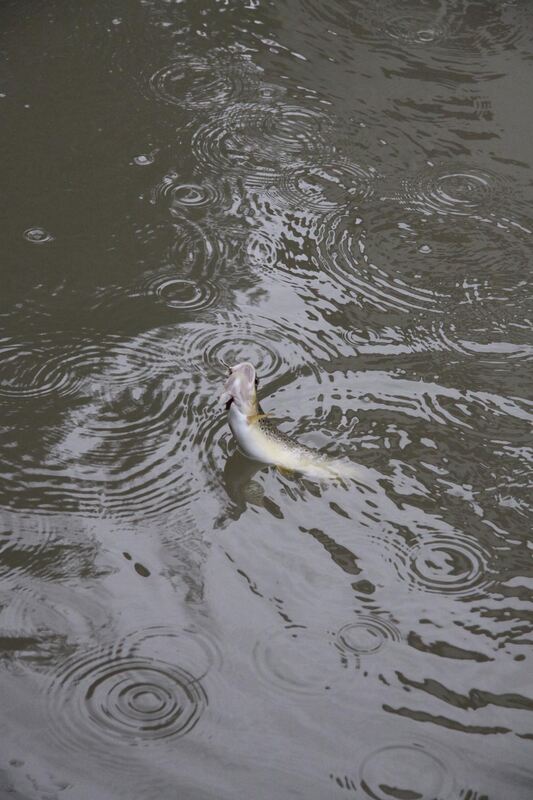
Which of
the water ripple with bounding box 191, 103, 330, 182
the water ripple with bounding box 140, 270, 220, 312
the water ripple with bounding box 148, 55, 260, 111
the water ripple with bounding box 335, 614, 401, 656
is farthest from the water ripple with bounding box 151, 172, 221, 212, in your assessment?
the water ripple with bounding box 335, 614, 401, 656

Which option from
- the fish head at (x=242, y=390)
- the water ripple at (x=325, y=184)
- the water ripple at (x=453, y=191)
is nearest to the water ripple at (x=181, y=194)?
the water ripple at (x=325, y=184)

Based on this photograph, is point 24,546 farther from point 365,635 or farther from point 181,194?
point 181,194

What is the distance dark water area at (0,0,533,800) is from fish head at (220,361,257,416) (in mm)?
204

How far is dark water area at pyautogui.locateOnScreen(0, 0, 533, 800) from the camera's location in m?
2.53

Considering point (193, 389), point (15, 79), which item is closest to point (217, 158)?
point (15, 79)

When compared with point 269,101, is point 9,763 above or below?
below

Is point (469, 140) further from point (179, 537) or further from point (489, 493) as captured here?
point (179, 537)

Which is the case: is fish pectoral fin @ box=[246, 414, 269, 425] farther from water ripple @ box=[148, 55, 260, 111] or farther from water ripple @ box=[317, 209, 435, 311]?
water ripple @ box=[148, 55, 260, 111]

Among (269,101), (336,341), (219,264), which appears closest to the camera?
(336,341)

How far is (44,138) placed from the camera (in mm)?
4621

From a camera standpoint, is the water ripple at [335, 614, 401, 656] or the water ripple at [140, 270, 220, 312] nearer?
the water ripple at [335, 614, 401, 656]

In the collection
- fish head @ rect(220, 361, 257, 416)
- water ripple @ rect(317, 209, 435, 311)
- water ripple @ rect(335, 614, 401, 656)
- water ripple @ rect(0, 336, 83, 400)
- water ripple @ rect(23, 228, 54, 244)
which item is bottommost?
water ripple @ rect(0, 336, 83, 400)

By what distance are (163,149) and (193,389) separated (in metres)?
1.58

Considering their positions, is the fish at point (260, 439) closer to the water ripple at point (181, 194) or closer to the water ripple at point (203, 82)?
the water ripple at point (181, 194)
